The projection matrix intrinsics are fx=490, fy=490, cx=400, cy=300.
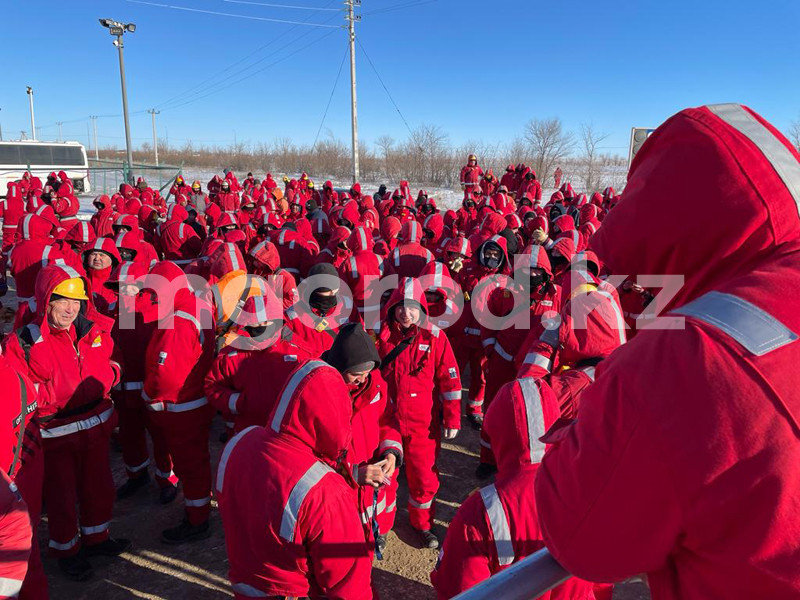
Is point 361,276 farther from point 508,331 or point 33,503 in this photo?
point 33,503

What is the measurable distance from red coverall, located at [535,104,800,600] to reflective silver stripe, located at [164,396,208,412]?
11.7 ft

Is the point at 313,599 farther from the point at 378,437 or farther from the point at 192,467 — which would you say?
the point at 192,467

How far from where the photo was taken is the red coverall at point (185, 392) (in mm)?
3863

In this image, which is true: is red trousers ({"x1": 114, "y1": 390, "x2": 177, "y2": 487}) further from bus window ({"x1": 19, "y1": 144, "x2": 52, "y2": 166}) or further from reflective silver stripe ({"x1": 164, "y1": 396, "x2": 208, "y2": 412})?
bus window ({"x1": 19, "y1": 144, "x2": 52, "y2": 166})

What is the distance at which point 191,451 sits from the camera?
160 inches

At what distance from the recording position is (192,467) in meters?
4.04

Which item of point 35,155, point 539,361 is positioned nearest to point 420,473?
point 539,361

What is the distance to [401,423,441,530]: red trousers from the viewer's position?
4160 millimetres

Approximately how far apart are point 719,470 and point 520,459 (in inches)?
53.7

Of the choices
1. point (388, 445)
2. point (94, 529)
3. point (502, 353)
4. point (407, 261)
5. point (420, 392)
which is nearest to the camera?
point (388, 445)

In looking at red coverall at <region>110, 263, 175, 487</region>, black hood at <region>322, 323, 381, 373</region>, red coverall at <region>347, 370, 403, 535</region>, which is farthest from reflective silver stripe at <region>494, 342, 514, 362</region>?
red coverall at <region>110, 263, 175, 487</region>

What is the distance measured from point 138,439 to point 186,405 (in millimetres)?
1297

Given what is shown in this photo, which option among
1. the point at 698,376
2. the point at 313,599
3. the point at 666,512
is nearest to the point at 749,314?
the point at 698,376

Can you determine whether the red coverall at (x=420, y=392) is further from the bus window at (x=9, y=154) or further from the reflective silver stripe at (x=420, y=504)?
the bus window at (x=9, y=154)
